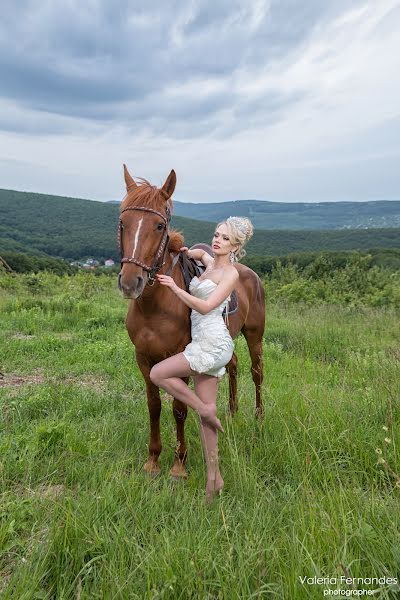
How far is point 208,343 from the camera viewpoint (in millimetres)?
2926

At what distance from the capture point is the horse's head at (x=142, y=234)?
2.60m

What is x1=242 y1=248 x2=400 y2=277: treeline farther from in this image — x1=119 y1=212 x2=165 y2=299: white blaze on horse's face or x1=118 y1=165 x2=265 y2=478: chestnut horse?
x1=119 y1=212 x2=165 y2=299: white blaze on horse's face

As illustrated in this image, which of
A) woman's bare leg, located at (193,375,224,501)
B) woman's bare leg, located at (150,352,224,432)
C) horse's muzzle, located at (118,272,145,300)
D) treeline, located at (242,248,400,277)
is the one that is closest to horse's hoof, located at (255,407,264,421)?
woman's bare leg, located at (193,375,224,501)

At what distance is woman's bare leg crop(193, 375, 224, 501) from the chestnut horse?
34 centimetres

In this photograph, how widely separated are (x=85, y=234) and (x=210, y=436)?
77.3 meters

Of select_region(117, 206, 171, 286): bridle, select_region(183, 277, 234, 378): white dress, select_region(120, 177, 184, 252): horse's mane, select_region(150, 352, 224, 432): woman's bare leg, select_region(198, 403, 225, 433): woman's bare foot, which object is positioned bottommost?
select_region(198, 403, 225, 433): woman's bare foot

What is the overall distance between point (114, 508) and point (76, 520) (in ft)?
0.89

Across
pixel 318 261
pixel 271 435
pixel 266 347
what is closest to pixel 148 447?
pixel 271 435

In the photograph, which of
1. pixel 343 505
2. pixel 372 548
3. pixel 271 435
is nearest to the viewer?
pixel 372 548

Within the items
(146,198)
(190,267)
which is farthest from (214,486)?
(146,198)

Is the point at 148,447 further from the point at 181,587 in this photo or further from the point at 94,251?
the point at 94,251

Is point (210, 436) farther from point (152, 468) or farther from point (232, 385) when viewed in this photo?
point (232, 385)

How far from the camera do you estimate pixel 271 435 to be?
355cm

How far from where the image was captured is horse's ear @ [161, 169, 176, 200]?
3002 mm
